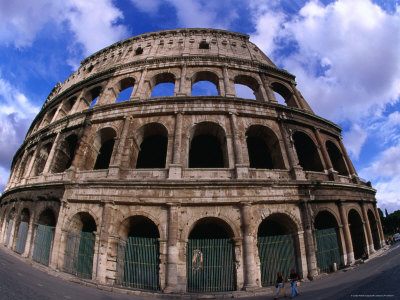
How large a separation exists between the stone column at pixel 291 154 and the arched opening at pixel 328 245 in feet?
8.58

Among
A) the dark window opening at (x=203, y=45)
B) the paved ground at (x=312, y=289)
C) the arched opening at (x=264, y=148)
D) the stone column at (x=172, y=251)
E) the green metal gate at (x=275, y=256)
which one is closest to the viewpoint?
the paved ground at (x=312, y=289)

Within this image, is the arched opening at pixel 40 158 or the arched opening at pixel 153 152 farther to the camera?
the arched opening at pixel 40 158

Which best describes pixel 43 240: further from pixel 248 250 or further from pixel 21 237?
pixel 248 250

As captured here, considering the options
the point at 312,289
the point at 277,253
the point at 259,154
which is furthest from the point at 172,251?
the point at 259,154

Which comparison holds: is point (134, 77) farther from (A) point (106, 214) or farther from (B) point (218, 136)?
(A) point (106, 214)

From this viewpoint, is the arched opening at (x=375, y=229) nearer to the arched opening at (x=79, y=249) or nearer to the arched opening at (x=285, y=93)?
the arched opening at (x=285, y=93)

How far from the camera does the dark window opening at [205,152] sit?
37.6 ft

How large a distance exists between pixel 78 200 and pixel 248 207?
8032 mm

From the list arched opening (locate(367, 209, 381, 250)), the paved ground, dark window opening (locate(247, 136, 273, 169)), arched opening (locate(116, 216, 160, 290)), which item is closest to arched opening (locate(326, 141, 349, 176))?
arched opening (locate(367, 209, 381, 250))

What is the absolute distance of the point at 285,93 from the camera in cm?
1395

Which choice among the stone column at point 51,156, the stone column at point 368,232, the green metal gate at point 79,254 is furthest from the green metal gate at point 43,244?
the stone column at point 368,232

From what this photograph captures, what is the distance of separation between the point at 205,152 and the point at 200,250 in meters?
5.75

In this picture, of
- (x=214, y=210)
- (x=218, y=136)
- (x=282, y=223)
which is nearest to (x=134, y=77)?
(x=218, y=136)

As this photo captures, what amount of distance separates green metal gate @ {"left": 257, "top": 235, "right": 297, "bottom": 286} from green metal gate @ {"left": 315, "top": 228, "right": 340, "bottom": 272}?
1.43 m
